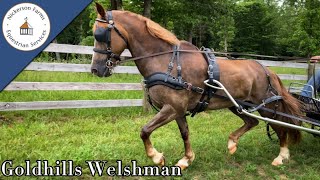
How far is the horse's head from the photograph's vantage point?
4.17 metres

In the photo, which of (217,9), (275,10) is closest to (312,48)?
(217,9)

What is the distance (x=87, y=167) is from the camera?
4.54m

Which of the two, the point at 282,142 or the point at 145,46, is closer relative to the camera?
the point at 145,46

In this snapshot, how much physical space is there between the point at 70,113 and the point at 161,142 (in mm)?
2741

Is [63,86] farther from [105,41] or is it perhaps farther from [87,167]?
[105,41]

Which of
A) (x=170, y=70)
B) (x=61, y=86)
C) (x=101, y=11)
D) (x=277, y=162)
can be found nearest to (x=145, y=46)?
(x=170, y=70)

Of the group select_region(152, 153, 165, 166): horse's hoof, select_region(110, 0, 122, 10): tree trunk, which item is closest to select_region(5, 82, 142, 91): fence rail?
select_region(152, 153, 165, 166): horse's hoof

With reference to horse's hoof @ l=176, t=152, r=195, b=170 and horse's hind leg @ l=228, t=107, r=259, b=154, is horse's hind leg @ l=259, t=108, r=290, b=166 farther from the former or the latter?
horse's hoof @ l=176, t=152, r=195, b=170

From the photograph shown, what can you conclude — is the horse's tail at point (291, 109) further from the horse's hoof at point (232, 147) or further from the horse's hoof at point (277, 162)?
the horse's hoof at point (232, 147)

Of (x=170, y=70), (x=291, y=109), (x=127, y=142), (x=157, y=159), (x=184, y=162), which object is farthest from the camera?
(x=127, y=142)

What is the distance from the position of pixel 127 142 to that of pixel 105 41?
2.42 m

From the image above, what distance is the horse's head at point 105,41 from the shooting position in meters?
4.17

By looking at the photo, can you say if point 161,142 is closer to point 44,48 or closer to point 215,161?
point 215,161

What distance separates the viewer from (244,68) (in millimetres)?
5070
